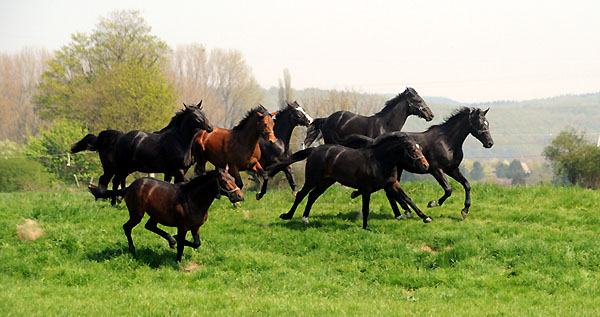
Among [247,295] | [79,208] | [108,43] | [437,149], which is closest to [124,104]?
[108,43]

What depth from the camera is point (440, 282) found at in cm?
1034

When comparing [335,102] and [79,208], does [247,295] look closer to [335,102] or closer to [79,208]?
[79,208]

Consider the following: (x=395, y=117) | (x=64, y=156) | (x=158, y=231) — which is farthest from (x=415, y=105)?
(x=64, y=156)

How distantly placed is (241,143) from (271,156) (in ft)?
6.87

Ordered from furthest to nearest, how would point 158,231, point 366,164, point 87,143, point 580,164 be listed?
point 580,164, point 87,143, point 366,164, point 158,231

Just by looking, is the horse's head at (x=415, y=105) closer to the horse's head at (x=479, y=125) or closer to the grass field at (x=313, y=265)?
the horse's head at (x=479, y=125)

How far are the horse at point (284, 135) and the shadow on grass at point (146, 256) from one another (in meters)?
5.86

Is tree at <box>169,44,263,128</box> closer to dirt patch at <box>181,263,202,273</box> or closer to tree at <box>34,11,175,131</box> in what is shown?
tree at <box>34,11,175,131</box>

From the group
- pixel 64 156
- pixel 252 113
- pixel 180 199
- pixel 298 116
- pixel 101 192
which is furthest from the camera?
pixel 64 156

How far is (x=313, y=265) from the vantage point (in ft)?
37.3

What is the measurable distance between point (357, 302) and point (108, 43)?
A: 55311mm

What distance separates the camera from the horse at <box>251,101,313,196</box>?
54.9ft

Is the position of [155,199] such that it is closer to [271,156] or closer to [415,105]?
[271,156]

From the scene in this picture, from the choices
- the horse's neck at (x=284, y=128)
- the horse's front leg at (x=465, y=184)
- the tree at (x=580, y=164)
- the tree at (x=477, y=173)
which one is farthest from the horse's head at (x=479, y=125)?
the tree at (x=477, y=173)
